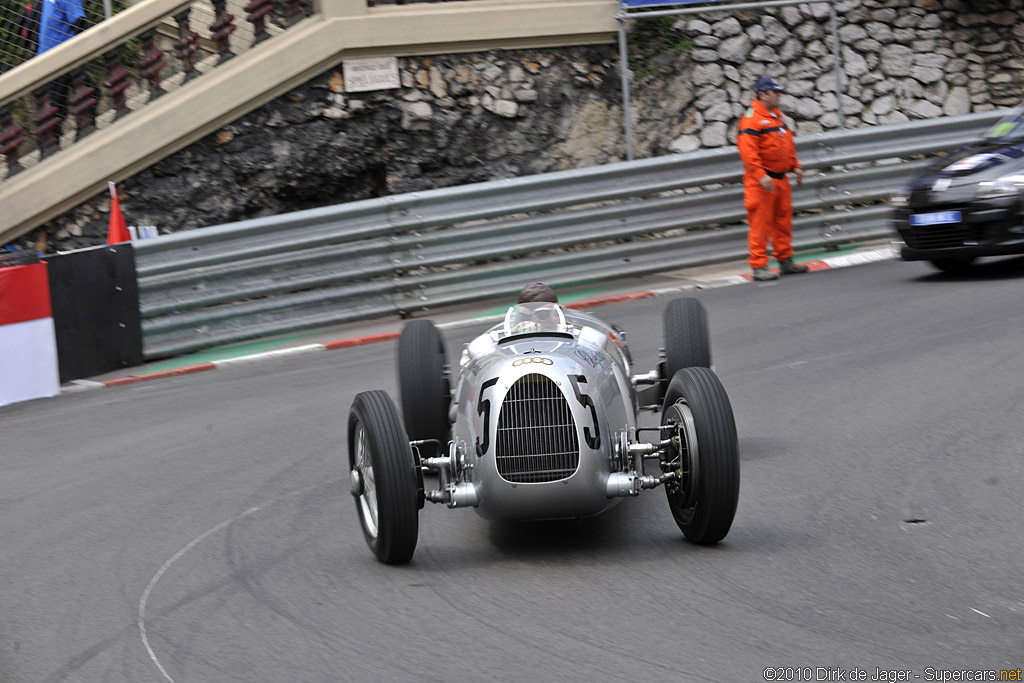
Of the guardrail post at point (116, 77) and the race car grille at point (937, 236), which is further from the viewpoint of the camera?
the guardrail post at point (116, 77)

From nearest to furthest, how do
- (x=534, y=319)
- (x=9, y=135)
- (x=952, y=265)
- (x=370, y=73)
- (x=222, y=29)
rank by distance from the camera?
(x=534, y=319) < (x=952, y=265) < (x=9, y=135) < (x=222, y=29) < (x=370, y=73)

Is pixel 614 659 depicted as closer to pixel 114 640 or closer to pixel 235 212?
pixel 114 640

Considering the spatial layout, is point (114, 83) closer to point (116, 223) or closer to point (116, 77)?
point (116, 77)

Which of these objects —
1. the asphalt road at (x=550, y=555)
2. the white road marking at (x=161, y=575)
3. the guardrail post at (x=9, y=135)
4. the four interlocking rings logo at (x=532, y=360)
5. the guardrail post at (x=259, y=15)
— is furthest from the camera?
the guardrail post at (x=259, y=15)

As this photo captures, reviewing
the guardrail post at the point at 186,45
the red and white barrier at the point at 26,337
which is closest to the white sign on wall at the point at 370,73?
the guardrail post at the point at 186,45

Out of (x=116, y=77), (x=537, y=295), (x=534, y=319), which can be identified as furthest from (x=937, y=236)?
(x=116, y=77)

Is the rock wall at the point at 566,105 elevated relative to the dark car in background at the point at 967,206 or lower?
elevated

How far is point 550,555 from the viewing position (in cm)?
568

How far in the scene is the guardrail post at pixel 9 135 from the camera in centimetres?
1336

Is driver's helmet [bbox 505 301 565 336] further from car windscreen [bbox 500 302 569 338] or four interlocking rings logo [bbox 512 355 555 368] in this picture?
four interlocking rings logo [bbox 512 355 555 368]

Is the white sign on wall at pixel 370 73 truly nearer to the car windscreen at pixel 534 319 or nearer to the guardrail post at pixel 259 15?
the guardrail post at pixel 259 15

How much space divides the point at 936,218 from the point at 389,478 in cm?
722

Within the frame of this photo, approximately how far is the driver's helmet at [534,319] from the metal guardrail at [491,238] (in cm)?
609

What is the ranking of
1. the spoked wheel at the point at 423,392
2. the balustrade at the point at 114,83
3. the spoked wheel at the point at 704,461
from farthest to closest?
the balustrade at the point at 114,83
the spoked wheel at the point at 423,392
the spoked wheel at the point at 704,461
